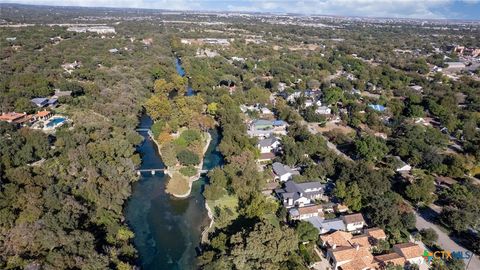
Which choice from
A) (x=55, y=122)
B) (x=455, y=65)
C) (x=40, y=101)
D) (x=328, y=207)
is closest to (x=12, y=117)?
(x=55, y=122)

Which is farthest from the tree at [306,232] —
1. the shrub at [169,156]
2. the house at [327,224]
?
the shrub at [169,156]

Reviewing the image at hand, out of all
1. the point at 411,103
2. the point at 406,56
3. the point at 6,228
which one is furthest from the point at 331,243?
the point at 406,56

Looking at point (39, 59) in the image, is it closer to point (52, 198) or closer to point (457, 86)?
point (52, 198)

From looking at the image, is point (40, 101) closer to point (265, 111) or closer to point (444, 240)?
point (265, 111)

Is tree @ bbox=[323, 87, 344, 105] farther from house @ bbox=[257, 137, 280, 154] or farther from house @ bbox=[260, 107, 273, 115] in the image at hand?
house @ bbox=[257, 137, 280, 154]

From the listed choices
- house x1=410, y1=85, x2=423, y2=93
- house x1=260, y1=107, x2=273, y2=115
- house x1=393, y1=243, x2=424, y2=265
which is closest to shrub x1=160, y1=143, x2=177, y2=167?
house x1=260, y1=107, x2=273, y2=115

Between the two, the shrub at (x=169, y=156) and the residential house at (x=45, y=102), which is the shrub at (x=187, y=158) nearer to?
the shrub at (x=169, y=156)

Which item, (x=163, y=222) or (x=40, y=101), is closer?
(x=163, y=222)
